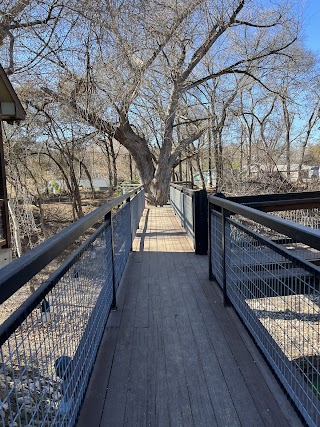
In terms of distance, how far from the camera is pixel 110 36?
9.63 metres

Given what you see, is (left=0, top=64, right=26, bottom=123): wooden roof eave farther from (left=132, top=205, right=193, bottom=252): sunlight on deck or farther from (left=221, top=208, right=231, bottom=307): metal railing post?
(left=221, top=208, right=231, bottom=307): metal railing post

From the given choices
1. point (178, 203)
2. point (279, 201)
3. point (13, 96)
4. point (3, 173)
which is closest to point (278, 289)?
point (279, 201)

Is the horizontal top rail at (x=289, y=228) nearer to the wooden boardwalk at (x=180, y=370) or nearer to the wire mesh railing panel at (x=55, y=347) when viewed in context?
the wooden boardwalk at (x=180, y=370)

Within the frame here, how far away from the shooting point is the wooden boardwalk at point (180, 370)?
6.22ft

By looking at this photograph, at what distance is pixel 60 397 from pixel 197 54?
51.6ft

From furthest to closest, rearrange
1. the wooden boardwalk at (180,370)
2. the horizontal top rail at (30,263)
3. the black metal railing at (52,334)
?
the wooden boardwalk at (180,370) → the black metal railing at (52,334) → the horizontal top rail at (30,263)

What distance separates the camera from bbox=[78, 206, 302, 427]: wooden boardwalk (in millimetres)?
1896

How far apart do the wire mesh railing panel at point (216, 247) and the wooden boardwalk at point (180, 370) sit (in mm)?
193

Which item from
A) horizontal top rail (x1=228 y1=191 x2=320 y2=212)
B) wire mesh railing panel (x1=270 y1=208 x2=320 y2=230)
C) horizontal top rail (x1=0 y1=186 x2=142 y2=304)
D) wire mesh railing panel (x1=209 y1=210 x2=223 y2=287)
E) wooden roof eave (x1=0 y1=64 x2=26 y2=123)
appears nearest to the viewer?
horizontal top rail (x1=0 y1=186 x2=142 y2=304)

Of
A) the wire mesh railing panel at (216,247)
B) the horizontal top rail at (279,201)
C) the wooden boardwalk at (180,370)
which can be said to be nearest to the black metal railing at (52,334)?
the wooden boardwalk at (180,370)

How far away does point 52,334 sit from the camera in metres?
1.69

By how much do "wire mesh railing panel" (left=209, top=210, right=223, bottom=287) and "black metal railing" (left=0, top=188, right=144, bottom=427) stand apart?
1.35 meters

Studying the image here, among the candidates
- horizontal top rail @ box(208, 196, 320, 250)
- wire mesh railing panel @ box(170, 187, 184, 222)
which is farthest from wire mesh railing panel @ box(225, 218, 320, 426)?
wire mesh railing panel @ box(170, 187, 184, 222)

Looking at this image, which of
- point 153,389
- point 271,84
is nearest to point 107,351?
point 153,389
